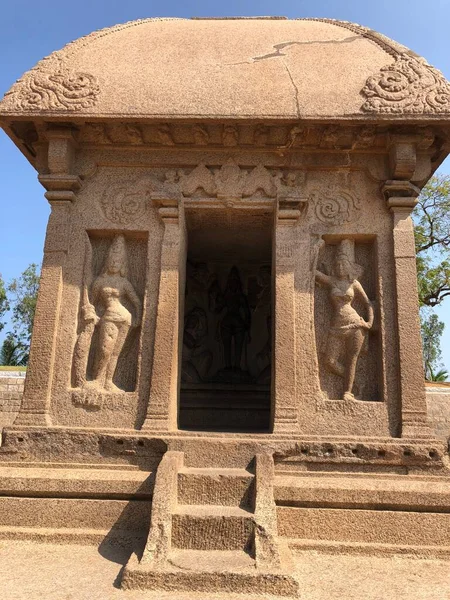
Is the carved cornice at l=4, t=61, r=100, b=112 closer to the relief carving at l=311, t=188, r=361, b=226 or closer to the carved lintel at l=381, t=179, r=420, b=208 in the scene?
the relief carving at l=311, t=188, r=361, b=226

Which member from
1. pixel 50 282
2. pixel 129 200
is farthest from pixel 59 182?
pixel 50 282

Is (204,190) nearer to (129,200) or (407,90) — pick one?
(129,200)

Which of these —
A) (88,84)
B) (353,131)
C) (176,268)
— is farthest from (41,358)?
(353,131)

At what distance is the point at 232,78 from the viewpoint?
549cm

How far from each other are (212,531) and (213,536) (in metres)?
0.04

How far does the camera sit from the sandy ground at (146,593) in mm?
3244

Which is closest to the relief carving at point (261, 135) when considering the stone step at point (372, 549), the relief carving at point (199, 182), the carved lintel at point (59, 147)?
the relief carving at point (199, 182)

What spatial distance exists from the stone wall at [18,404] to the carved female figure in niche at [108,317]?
932 cm

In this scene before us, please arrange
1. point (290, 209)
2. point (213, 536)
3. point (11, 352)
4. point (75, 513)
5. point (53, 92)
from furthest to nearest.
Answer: point (11, 352) → point (290, 209) → point (53, 92) → point (75, 513) → point (213, 536)

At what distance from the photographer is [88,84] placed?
5410 millimetres

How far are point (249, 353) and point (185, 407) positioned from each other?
141 cm

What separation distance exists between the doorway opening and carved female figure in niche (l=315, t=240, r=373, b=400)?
5.31 feet

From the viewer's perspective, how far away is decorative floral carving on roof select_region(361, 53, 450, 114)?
16.8 feet

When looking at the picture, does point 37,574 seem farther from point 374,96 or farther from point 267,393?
point 374,96
